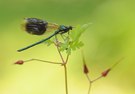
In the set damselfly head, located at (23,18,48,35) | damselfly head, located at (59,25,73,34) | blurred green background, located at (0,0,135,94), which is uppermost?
blurred green background, located at (0,0,135,94)

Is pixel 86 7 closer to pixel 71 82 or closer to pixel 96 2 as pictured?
pixel 96 2

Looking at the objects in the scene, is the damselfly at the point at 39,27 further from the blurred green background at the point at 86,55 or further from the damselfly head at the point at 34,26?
the blurred green background at the point at 86,55

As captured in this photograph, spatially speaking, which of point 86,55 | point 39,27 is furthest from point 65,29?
point 86,55

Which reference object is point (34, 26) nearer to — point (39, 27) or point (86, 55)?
point (39, 27)

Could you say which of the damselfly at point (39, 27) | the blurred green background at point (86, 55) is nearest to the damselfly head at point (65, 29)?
the damselfly at point (39, 27)

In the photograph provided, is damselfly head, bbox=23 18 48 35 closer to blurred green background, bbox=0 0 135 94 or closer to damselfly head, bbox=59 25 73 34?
damselfly head, bbox=59 25 73 34

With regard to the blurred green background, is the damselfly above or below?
below

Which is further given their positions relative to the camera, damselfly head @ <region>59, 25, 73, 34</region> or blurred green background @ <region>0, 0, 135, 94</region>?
blurred green background @ <region>0, 0, 135, 94</region>

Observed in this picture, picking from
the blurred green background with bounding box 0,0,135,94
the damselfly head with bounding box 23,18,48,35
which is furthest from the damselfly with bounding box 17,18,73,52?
the blurred green background with bounding box 0,0,135,94
